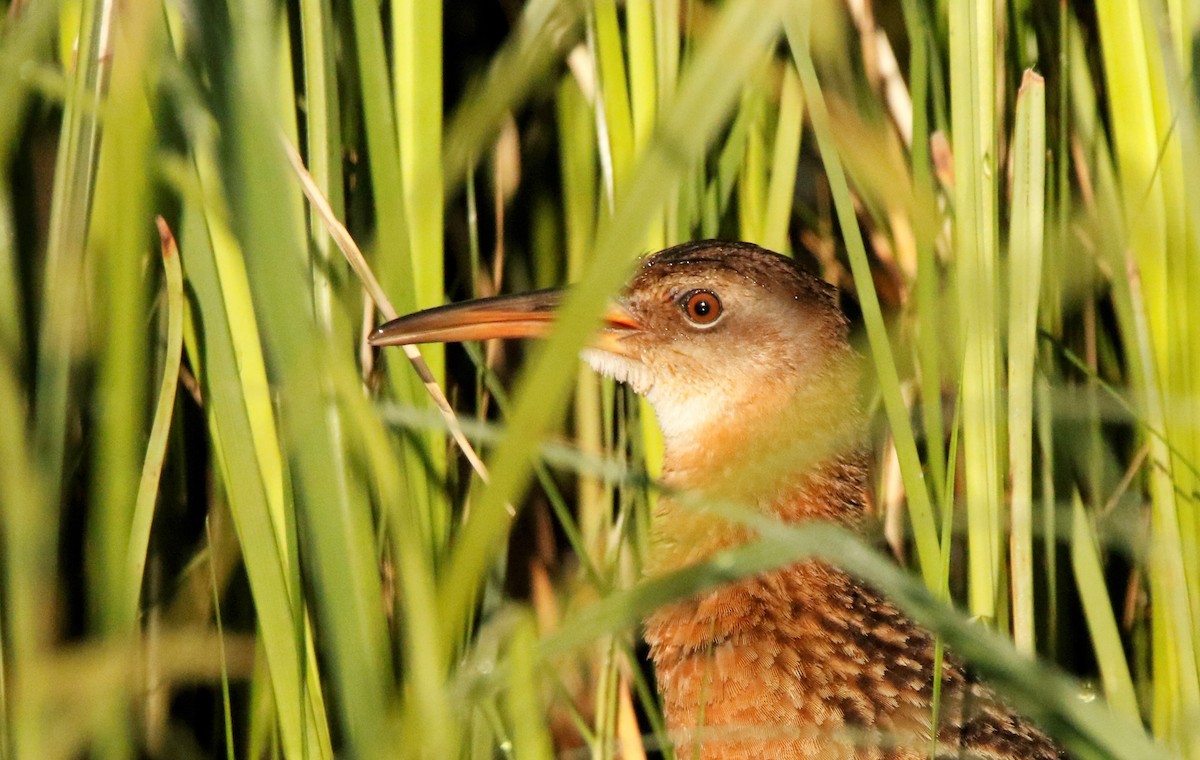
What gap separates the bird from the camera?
1.89 metres

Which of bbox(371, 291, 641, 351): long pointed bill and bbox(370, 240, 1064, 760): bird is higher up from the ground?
bbox(371, 291, 641, 351): long pointed bill

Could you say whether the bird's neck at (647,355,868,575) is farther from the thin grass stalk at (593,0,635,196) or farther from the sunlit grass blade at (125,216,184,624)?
the sunlit grass blade at (125,216,184,624)

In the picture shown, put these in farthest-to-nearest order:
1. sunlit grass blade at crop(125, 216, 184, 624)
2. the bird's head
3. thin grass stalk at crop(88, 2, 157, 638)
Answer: the bird's head
sunlit grass blade at crop(125, 216, 184, 624)
thin grass stalk at crop(88, 2, 157, 638)

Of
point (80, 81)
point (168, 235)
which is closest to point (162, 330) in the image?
point (168, 235)

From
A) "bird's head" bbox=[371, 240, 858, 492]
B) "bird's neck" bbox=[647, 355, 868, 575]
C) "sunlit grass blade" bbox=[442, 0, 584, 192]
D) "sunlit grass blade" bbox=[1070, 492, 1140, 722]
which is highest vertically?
"sunlit grass blade" bbox=[442, 0, 584, 192]

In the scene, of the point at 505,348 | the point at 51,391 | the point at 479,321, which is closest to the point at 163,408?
the point at 51,391

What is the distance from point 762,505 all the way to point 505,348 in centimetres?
103

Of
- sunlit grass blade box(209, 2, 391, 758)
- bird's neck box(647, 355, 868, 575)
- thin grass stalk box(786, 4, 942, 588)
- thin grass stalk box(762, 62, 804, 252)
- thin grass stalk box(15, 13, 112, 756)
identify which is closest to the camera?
sunlit grass blade box(209, 2, 391, 758)

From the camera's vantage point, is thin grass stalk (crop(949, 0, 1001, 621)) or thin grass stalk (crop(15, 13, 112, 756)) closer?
thin grass stalk (crop(15, 13, 112, 756))

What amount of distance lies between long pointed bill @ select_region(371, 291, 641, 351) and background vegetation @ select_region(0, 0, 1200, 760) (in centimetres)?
5

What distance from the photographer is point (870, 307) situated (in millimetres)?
1697

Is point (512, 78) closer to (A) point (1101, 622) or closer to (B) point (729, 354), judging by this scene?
(B) point (729, 354)

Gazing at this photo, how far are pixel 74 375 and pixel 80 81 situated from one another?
0.58 m

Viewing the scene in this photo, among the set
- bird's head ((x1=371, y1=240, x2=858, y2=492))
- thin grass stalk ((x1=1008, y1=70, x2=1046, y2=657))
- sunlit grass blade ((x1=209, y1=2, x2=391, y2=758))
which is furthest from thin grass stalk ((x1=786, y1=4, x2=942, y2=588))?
sunlit grass blade ((x1=209, y1=2, x2=391, y2=758))
